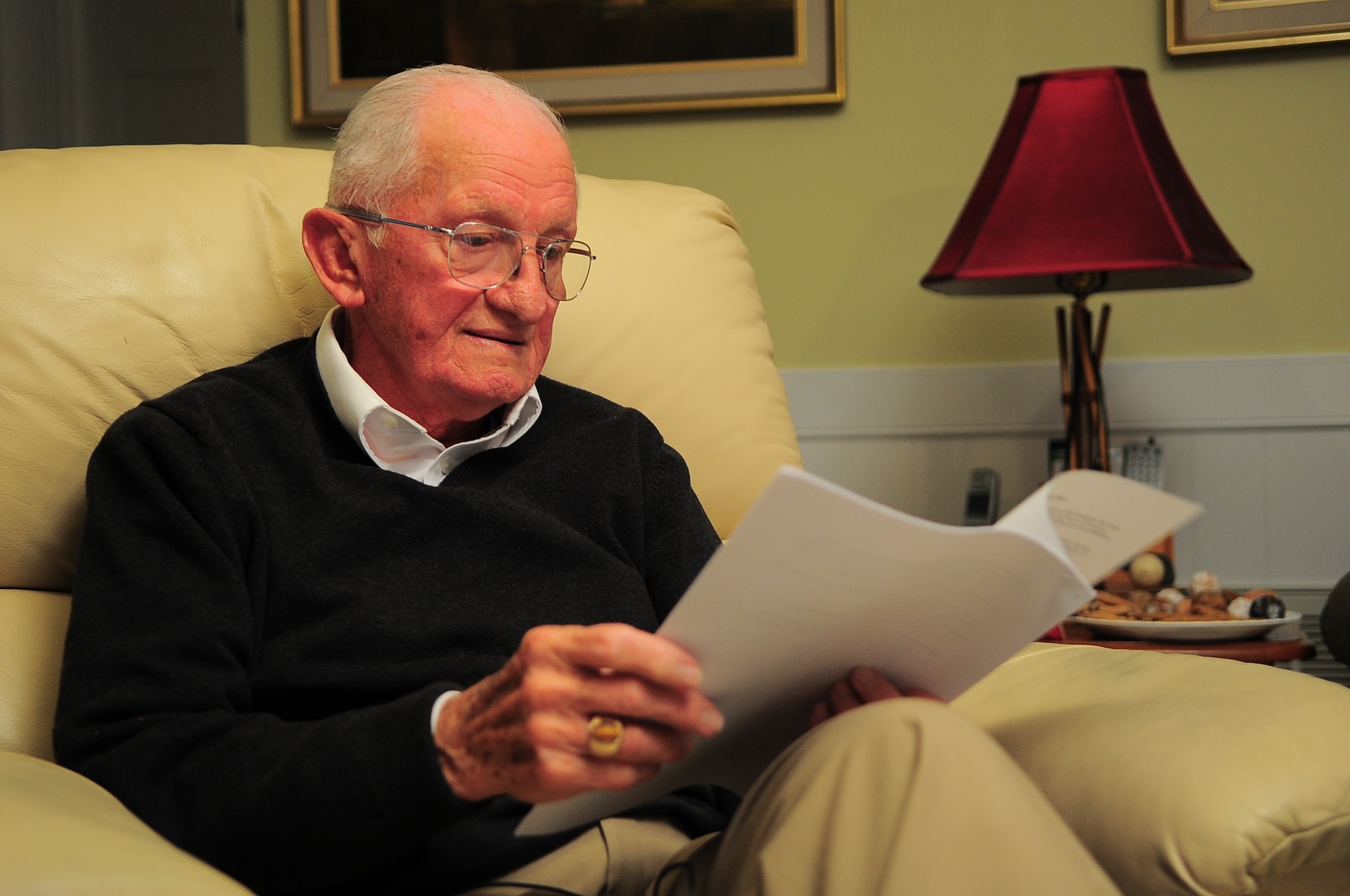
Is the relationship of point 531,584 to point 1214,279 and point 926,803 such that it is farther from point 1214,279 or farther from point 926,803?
point 1214,279

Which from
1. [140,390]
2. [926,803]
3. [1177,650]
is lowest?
[1177,650]

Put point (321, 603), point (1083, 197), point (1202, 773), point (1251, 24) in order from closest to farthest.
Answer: point (1202, 773) → point (321, 603) → point (1083, 197) → point (1251, 24)

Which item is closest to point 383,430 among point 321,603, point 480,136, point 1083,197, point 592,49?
point 321,603

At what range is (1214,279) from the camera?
1.62 m

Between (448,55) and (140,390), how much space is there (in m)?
1.09

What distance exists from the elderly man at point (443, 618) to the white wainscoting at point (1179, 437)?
79 centimetres

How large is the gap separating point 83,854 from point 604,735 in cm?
29

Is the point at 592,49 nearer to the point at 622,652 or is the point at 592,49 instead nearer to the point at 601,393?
the point at 601,393

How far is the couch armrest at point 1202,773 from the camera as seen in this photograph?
0.78 metres

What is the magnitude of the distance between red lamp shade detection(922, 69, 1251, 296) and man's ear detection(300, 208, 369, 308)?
76 cm

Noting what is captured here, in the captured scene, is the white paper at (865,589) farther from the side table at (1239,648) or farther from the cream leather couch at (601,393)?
the side table at (1239,648)

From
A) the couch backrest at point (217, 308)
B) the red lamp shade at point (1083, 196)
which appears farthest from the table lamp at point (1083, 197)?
the couch backrest at point (217, 308)

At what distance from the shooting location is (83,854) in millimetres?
635

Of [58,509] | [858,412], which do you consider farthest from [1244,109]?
[58,509]
